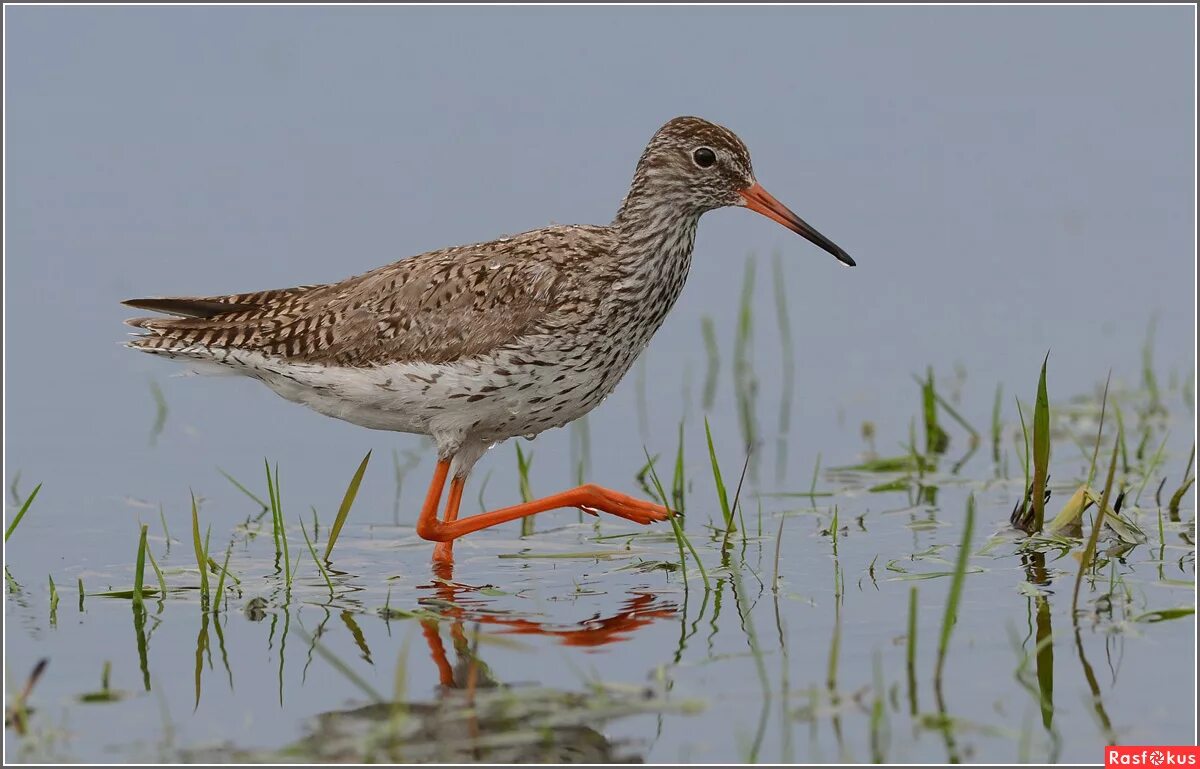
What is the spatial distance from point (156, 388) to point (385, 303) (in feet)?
17.8

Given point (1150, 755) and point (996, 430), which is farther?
point (996, 430)

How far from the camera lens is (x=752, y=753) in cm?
786

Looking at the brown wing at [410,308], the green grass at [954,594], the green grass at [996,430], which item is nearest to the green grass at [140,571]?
the brown wing at [410,308]

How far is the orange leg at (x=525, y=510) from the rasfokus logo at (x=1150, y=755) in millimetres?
4155

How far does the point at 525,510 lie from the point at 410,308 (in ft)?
5.35

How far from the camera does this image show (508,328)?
37.6 feet

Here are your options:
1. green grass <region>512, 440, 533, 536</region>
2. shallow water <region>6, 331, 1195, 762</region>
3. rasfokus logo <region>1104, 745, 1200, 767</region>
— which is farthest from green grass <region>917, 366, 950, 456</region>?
rasfokus logo <region>1104, 745, 1200, 767</region>

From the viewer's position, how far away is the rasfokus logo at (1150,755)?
7891 mm

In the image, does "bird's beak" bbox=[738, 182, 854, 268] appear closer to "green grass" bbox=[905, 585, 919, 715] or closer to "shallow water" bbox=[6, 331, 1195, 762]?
"shallow water" bbox=[6, 331, 1195, 762]

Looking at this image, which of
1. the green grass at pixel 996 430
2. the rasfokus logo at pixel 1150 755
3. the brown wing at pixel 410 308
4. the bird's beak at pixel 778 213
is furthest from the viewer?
the green grass at pixel 996 430

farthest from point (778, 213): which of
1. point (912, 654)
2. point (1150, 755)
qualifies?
point (1150, 755)

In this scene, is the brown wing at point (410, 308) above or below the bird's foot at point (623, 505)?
above

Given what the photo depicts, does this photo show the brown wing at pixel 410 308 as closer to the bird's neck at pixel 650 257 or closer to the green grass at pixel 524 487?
the bird's neck at pixel 650 257

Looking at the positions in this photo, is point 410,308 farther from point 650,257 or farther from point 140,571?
point 140,571
